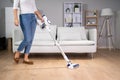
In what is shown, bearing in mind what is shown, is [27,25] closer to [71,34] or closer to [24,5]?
[24,5]

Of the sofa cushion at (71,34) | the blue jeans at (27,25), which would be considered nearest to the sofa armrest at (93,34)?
the sofa cushion at (71,34)

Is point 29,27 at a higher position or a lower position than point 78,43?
higher

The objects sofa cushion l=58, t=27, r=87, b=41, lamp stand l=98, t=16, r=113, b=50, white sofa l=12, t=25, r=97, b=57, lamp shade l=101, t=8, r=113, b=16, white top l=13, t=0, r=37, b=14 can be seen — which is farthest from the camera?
lamp stand l=98, t=16, r=113, b=50

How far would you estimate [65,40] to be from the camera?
18.1 feet

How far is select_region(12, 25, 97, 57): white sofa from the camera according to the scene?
5.00 m

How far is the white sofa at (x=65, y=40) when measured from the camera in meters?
5.00

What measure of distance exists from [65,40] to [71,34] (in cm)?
23

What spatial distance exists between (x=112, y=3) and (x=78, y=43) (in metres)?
3.19

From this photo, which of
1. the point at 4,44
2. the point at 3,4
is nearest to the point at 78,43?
the point at 4,44

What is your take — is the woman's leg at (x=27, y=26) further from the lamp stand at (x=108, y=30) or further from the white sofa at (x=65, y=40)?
the lamp stand at (x=108, y=30)

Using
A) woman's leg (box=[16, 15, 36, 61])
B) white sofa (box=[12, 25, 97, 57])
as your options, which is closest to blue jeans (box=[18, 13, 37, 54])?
woman's leg (box=[16, 15, 36, 61])

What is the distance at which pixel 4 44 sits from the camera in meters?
7.20

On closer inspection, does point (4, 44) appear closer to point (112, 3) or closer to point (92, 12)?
point (92, 12)

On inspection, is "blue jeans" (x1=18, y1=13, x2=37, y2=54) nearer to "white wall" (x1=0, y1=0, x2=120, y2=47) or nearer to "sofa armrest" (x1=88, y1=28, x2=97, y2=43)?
"sofa armrest" (x1=88, y1=28, x2=97, y2=43)
